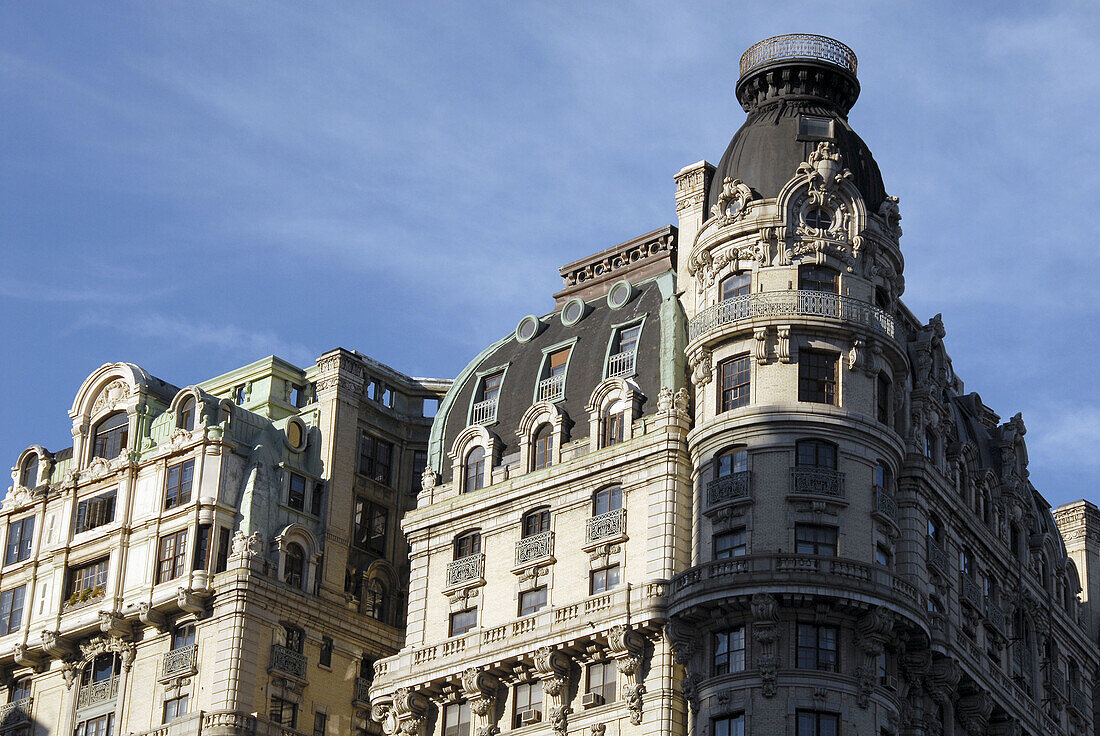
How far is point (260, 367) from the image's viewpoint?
12469 centimetres

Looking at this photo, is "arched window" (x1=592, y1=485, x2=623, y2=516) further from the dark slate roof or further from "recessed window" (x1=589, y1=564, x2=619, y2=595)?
the dark slate roof

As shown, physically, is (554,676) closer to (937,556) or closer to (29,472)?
(937,556)

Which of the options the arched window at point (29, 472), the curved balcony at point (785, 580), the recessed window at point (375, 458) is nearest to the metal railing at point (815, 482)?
the curved balcony at point (785, 580)

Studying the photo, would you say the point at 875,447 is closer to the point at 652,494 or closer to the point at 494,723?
the point at 652,494

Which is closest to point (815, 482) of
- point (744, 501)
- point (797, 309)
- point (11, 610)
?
point (744, 501)

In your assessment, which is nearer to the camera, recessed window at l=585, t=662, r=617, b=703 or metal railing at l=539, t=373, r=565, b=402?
recessed window at l=585, t=662, r=617, b=703

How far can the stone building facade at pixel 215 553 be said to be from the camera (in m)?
112

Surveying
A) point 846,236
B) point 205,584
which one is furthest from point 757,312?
point 205,584

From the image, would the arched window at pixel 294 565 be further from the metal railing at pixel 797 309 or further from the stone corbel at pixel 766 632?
the stone corbel at pixel 766 632

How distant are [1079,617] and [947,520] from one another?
2053cm

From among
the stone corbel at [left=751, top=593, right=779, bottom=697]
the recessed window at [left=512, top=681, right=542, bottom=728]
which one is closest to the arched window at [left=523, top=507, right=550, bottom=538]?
the recessed window at [left=512, top=681, right=542, bottom=728]

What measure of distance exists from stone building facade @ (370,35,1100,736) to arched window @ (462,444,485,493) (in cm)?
17

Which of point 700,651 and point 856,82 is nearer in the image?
point 700,651

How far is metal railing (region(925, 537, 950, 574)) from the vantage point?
104m
